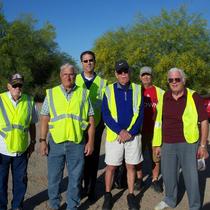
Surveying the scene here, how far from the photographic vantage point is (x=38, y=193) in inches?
231

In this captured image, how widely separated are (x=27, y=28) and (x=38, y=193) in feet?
103

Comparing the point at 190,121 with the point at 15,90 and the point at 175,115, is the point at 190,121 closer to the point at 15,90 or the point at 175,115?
the point at 175,115

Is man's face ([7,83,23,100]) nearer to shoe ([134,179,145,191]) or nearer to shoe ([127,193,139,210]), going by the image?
shoe ([127,193,139,210])

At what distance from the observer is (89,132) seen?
487 cm

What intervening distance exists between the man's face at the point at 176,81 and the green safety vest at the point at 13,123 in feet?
6.35

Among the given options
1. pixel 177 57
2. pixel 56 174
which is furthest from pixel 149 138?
pixel 177 57

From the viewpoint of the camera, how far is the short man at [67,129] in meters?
4.64

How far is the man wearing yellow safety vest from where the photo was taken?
4.78 meters

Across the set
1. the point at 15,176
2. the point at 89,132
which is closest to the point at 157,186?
the point at 89,132

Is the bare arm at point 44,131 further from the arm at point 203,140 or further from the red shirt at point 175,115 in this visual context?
the arm at point 203,140

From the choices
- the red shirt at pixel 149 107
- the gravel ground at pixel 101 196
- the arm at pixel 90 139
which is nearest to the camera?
the arm at pixel 90 139

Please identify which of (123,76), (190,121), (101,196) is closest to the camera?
(190,121)

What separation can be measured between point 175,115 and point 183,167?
0.72 metres

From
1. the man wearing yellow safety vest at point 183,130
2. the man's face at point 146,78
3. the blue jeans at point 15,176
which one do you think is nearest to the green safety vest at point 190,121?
the man wearing yellow safety vest at point 183,130
